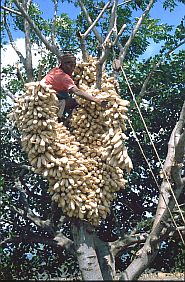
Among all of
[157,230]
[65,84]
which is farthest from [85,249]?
[65,84]

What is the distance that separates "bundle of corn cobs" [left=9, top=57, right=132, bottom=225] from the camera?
5.24m

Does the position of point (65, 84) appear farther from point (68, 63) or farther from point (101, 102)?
point (101, 102)

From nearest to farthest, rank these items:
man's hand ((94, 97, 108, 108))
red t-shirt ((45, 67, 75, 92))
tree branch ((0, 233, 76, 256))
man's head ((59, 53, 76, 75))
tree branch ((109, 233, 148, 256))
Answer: man's hand ((94, 97, 108, 108))
red t-shirt ((45, 67, 75, 92))
man's head ((59, 53, 76, 75))
tree branch ((0, 233, 76, 256))
tree branch ((109, 233, 148, 256))

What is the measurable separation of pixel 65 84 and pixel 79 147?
0.71 metres

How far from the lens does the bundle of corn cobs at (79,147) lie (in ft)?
17.2

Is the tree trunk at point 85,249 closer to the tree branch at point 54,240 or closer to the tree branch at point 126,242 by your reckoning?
the tree branch at point 54,240

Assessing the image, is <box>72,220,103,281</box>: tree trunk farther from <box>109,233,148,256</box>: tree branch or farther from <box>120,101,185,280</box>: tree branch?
<box>109,233,148,256</box>: tree branch

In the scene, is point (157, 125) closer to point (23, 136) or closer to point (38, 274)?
point (38, 274)

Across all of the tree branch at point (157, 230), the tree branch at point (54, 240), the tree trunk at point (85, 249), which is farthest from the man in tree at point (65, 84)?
the tree branch at point (54, 240)

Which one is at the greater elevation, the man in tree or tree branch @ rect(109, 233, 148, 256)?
the man in tree

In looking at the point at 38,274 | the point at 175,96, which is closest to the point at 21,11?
the point at 175,96

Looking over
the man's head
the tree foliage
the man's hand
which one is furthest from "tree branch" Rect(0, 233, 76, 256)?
the man's head

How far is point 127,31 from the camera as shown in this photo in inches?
344

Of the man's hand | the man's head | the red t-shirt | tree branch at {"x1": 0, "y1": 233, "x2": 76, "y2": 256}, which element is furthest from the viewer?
tree branch at {"x1": 0, "y1": 233, "x2": 76, "y2": 256}
